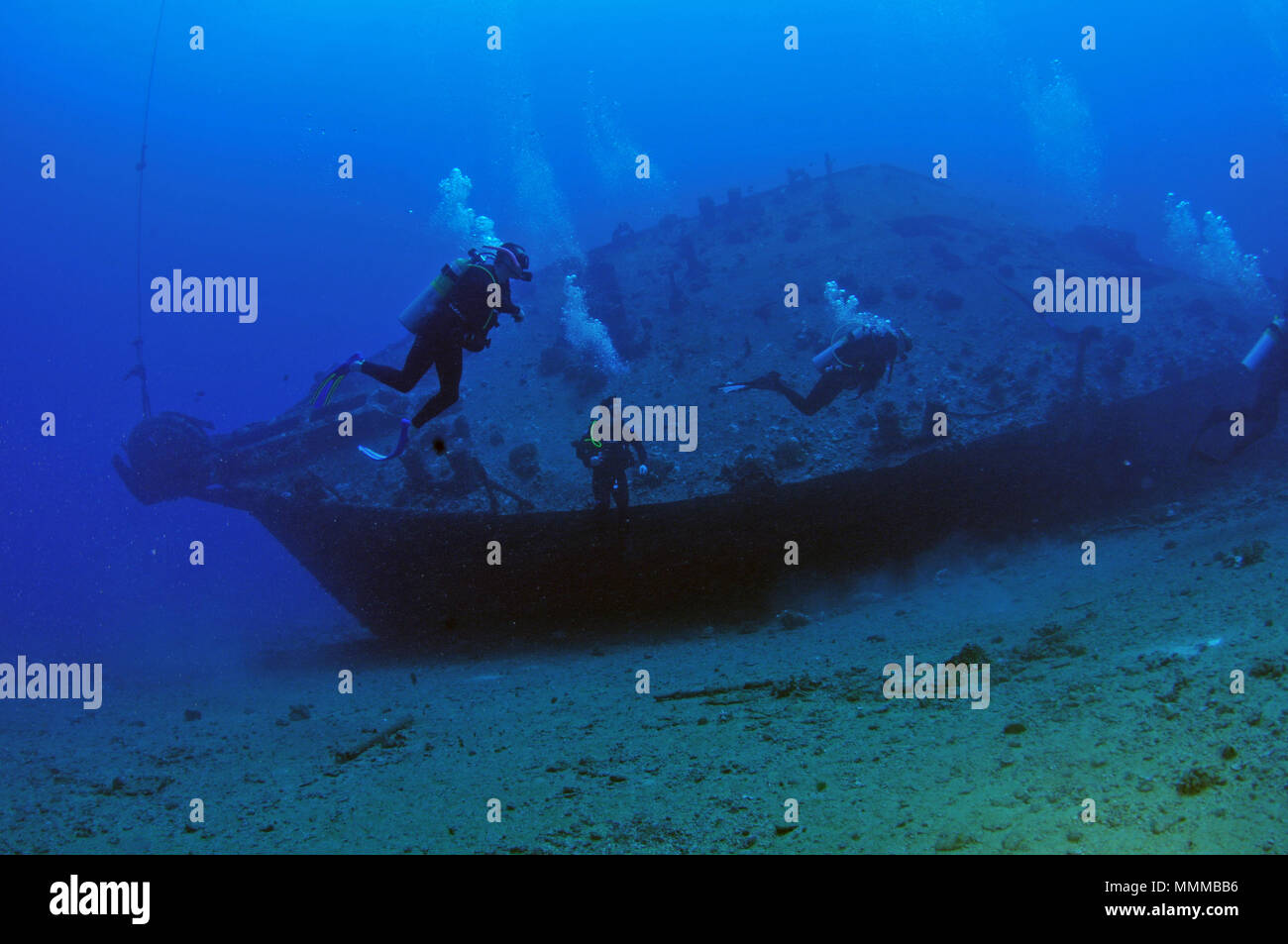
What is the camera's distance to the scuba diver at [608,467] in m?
9.44

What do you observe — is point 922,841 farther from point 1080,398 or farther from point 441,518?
point 1080,398

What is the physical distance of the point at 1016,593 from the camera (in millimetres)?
8648

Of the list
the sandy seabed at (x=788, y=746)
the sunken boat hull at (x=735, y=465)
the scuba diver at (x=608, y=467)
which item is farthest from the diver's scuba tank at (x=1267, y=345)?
the scuba diver at (x=608, y=467)

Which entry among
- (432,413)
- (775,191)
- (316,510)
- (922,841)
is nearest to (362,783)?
(432,413)

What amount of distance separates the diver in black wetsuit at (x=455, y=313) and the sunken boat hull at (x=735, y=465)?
2.64 metres

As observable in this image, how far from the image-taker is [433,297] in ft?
22.1

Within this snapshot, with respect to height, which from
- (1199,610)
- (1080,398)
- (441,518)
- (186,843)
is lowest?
(186,843)

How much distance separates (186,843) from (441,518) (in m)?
6.63

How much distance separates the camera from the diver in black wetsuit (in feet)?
21.9

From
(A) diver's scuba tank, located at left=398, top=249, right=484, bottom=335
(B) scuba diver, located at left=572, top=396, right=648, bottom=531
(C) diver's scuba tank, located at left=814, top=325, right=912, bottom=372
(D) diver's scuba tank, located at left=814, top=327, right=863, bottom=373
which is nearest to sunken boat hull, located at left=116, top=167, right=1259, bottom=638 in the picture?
(B) scuba diver, located at left=572, top=396, right=648, bottom=531

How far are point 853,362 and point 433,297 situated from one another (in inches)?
244
